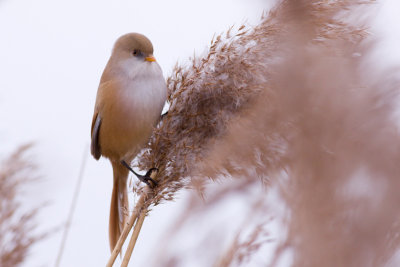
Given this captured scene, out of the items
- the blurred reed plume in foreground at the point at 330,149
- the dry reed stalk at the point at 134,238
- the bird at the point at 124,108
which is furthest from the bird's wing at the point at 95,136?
the blurred reed plume in foreground at the point at 330,149

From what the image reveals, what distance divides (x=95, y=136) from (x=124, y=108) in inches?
11.2

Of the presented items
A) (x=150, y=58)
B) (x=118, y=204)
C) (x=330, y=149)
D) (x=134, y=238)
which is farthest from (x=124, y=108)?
(x=330, y=149)

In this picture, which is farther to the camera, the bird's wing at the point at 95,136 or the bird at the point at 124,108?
the bird's wing at the point at 95,136

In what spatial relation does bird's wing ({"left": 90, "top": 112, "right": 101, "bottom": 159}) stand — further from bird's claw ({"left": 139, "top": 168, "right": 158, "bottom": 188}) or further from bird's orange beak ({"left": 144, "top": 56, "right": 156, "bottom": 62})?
bird's claw ({"left": 139, "top": 168, "right": 158, "bottom": 188})

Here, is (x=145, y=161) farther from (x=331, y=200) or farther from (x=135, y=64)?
(x=331, y=200)

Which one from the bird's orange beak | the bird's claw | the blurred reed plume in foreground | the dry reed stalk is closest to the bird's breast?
the bird's orange beak

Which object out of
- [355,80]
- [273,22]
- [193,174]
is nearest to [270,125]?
[355,80]

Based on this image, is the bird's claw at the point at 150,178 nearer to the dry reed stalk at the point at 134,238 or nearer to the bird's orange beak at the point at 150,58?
the dry reed stalk at the point at 134,238

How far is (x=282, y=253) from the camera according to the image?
728 millimetres

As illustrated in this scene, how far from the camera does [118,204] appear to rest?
2.11m

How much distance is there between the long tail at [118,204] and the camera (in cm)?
188

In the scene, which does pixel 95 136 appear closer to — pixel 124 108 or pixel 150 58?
pixel 124 108

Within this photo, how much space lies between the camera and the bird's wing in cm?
223

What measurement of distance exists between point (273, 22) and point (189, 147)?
464 millimetres
